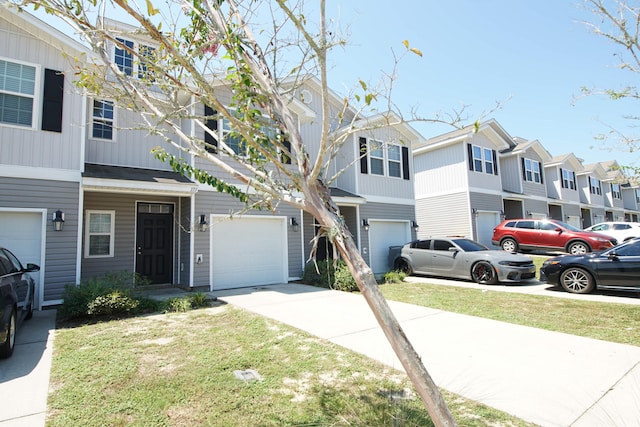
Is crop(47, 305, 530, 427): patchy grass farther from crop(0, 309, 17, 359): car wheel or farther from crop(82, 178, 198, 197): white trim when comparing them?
crop(82, 178, 198, 197): white trim

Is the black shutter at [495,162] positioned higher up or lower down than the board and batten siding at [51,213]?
higher up

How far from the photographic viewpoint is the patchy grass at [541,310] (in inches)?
220

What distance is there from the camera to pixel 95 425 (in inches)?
117

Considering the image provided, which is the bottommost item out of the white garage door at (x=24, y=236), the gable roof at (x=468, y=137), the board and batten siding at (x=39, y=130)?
the white garage door at (x=24, y=236)

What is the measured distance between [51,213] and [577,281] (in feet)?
41.0

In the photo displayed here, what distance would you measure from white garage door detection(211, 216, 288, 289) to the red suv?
11.0 meters

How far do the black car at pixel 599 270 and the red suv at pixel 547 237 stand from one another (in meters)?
6.35

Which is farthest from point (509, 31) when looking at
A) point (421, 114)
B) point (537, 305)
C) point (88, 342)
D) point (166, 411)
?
point (88, 342)

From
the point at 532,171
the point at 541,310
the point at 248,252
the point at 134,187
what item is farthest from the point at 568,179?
the point at 134,187

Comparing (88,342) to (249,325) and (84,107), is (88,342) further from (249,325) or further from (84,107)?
(84,107)

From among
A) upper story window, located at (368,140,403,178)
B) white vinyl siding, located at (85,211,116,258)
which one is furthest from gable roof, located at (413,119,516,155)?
white vinyl siding, located at (85,211,116,258)

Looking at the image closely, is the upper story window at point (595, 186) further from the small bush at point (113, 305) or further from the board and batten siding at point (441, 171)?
the small bush at point (113, 305)

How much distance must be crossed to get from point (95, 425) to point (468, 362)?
154 inches

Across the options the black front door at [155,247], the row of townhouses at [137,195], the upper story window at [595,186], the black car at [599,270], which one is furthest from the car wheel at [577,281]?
the upper story window at [595,186]
